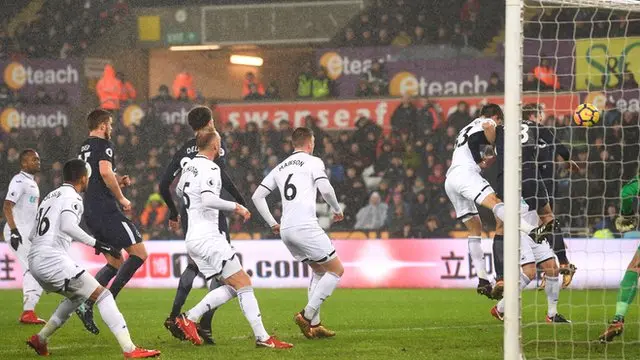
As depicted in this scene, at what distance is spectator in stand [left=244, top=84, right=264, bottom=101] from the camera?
823 inches

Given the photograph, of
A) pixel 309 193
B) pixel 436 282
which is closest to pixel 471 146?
pixel 309 193

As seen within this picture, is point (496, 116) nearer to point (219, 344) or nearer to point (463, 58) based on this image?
point (219, 344)

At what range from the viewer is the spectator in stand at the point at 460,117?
61.7 ft

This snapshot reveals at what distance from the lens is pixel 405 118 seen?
19234mm

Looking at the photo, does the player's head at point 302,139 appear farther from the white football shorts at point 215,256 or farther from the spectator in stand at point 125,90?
the spectator in stand at point 125,90

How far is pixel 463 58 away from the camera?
1989cm

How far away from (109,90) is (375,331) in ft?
40.9

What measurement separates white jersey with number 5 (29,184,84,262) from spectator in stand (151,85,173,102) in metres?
13.0

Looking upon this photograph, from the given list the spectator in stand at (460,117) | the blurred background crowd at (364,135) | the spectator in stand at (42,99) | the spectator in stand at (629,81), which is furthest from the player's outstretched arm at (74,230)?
the spectator in stand at (42,99)

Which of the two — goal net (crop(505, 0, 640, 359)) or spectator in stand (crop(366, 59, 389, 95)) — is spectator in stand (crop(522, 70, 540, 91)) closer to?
goal net (crop(505, 0, 640, 359))

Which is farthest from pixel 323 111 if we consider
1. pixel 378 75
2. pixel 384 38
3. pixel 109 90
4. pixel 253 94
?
pixel 109 90

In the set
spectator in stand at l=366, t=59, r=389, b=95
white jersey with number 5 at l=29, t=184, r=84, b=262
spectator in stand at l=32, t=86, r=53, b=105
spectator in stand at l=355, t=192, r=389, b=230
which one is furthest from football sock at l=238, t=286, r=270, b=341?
spectator in stand at l=32, t=86, r=53, b=105

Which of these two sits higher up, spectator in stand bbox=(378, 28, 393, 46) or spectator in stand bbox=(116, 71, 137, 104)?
spectator in stand bbox=(378, 28, 393, 46)

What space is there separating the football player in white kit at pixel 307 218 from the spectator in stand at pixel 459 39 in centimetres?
1077
